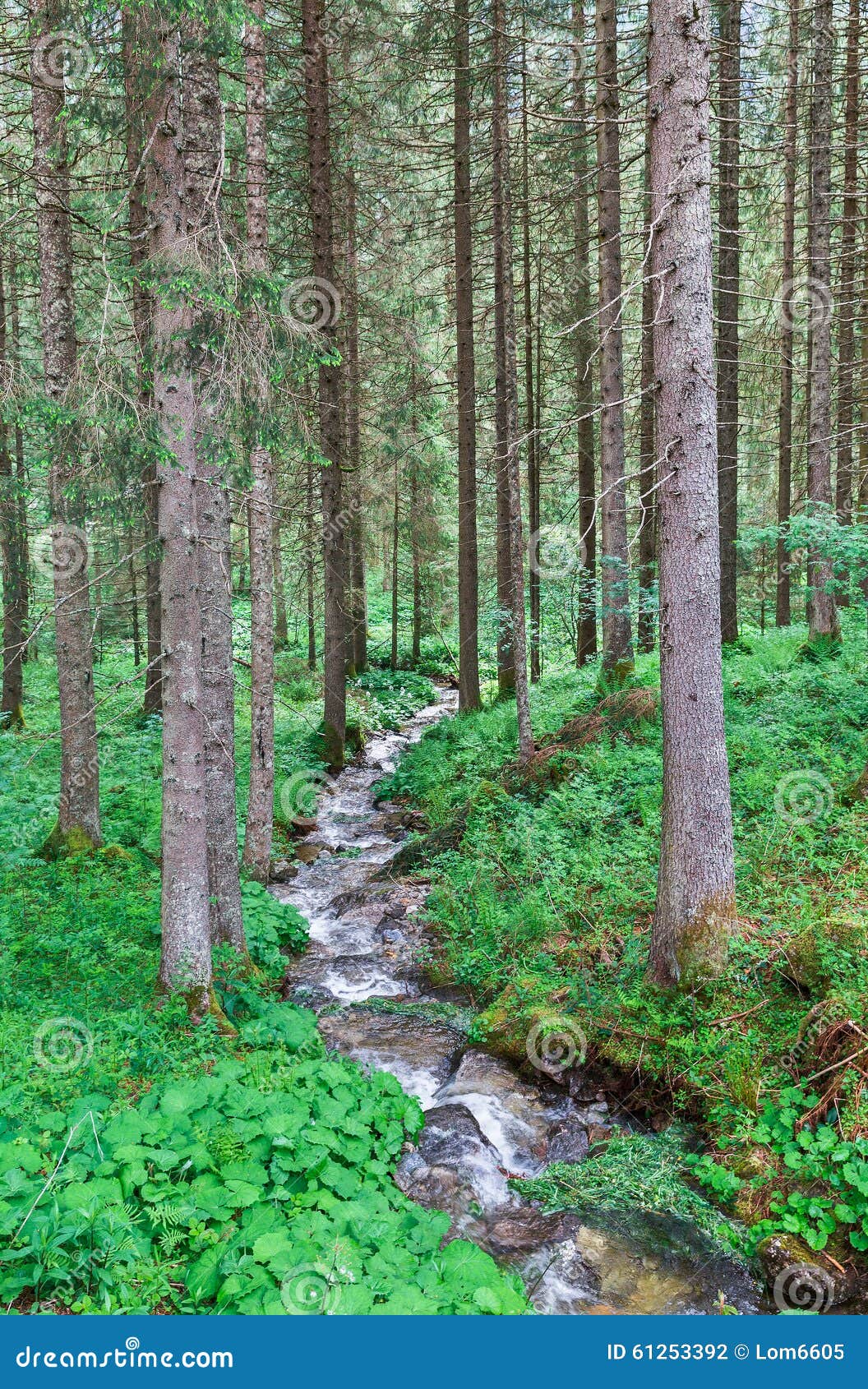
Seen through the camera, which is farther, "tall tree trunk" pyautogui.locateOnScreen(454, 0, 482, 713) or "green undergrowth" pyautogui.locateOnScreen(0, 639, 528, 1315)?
"tall tree trunk" pyautogui.locateOnScreen(454, 0, 482, 713)

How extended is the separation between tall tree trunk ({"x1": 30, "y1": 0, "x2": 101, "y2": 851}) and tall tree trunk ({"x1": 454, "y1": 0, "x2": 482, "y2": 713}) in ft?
23.6

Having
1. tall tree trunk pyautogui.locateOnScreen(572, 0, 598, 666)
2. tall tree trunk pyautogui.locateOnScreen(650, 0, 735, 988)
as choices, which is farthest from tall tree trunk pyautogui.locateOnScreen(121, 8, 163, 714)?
tall tree trunk pyautogui.locateOnScreen(572, 0, 598, 666)

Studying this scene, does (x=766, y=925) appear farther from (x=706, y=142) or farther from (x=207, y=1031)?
(x=706, y=142)

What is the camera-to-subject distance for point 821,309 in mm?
11664

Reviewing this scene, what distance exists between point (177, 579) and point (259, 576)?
3.45 meters

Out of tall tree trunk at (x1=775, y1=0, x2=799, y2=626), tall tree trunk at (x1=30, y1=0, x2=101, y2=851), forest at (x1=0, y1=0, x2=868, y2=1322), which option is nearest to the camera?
forest at (x1=0, y1=0, x2=868, y2=1322)

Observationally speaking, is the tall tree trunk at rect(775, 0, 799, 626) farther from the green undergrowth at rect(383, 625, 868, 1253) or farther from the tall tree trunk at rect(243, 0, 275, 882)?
the tall tree trunk at rect(243, 0, 275, 882)

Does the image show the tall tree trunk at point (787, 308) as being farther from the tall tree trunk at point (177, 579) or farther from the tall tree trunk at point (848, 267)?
the tall tree trunk at point (177, 579)

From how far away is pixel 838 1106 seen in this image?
15.2 ft

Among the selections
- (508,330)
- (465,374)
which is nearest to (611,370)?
(508,330)

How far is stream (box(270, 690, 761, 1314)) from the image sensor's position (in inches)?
173

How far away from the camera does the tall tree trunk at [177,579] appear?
550 centimetres

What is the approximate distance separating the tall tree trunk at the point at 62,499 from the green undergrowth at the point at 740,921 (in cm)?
442

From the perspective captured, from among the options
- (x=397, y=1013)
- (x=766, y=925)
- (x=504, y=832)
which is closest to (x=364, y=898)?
(x=504, y=832)
